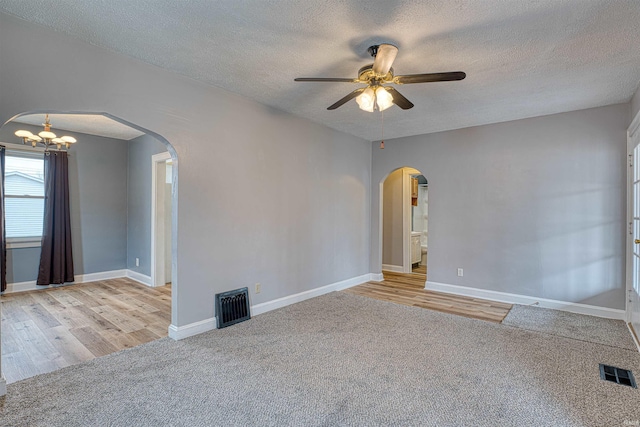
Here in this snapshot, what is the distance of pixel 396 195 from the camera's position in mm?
6750

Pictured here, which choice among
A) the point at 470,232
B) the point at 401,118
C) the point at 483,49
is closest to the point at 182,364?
the point at 483,49

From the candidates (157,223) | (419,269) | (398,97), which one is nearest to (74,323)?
(157,223)

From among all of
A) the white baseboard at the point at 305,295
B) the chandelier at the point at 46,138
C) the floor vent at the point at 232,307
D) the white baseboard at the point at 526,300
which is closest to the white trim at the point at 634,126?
the white baseboard at the point at 526,300

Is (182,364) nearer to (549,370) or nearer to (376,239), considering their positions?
(549,370)

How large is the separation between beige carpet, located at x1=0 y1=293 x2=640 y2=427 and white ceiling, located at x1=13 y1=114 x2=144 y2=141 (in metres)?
3.59

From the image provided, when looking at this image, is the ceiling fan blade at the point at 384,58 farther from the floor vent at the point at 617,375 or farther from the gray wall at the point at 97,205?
the gray wall at the point at 97,205

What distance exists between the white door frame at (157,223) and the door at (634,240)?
6197 millimetres

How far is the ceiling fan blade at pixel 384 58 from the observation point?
214 centimetres

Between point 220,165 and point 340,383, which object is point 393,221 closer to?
point 220,165

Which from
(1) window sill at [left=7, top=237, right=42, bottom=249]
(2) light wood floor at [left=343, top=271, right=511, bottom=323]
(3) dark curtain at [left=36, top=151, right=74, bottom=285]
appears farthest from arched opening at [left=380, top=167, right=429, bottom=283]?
(1) window sill at [left=7, top=237, right=42, bottom=249]

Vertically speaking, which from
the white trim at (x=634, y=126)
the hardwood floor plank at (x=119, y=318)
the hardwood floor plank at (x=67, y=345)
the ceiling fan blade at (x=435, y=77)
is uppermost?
the ceiling fan blade at (x=435, y=77)

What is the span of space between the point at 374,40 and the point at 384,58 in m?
0.25

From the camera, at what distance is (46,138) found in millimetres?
4605

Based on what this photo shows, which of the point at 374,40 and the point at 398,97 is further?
the point at 398,97
